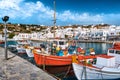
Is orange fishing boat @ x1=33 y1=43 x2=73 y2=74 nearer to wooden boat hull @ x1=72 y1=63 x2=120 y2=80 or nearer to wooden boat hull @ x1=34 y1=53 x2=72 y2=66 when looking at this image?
wooden boat hull @ x1=34 y1=53 x2=72 y2=66

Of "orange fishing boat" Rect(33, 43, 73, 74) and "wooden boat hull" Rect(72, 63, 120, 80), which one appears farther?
"orange fishing boat" Rect(33, 43, 73, 74)

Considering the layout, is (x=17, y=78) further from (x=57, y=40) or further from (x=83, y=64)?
(x=57, y=40)

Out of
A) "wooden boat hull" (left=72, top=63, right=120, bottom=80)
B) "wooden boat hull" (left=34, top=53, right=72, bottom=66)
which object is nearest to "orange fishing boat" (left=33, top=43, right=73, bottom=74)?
"wooden boat hull" (left=34, top=53, right=72, bottom=66)

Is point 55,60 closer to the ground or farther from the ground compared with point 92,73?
closer to the ground

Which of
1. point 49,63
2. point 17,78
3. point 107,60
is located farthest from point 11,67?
point 49,63

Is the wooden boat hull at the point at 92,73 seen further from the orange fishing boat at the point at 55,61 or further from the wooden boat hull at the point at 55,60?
the wooden boat hull at the point at 55,60

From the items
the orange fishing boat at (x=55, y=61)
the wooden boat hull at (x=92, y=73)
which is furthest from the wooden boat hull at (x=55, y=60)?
the wooden boat hull at (x=92, y=73)

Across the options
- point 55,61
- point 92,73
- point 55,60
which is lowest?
point 55,61

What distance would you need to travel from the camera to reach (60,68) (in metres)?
25.8

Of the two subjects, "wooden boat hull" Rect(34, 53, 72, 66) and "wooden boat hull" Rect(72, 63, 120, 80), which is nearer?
"wooden boat hull" Rect(72, 63, 120, 80)

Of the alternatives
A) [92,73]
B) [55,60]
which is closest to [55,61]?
[55,60]

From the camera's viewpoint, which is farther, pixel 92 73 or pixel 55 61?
pixel 55 61

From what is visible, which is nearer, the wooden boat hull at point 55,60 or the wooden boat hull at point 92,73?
the wooden boat hull at point 92,73

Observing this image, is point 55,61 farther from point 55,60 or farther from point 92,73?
point 92,73
